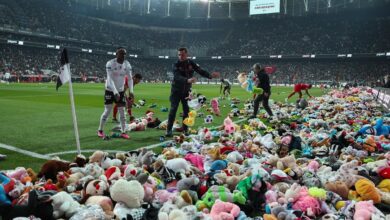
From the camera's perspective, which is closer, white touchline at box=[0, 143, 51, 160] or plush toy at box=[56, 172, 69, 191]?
plush toy at box=[56, 172, 69, 191]

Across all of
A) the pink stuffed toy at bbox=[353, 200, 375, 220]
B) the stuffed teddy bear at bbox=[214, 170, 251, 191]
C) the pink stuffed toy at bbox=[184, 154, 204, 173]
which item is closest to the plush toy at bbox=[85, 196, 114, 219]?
the stuffed teddy bear at bbox=[214, 170, 251, 191]

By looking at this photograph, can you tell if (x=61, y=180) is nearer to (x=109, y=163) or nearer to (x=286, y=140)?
(x=109, y=163)

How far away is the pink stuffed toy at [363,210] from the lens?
3381mm

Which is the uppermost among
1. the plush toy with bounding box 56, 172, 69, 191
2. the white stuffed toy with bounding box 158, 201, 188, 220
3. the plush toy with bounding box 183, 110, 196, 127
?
the plush toy with bounding box 183, 110, 196, 127

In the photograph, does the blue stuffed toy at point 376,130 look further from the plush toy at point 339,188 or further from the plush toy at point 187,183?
the plush toy at point 187,183

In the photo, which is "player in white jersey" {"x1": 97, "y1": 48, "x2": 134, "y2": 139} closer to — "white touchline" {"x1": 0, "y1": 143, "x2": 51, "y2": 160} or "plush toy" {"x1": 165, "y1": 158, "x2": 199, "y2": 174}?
"white touchline" {"x1": 0, "y1": 143, "x2": 51, "y2": 160}

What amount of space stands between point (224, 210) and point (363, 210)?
4.34ft

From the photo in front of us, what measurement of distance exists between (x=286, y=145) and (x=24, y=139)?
5.29m

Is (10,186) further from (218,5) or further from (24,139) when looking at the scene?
(218,5)

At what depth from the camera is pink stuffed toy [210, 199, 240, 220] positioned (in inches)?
132

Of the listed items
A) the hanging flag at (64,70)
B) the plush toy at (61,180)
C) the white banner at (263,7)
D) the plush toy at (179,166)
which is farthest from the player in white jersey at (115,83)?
the white banner at (263,7)

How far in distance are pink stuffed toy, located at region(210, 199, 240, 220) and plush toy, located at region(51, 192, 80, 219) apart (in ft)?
4.19

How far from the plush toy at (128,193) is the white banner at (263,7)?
6642cm

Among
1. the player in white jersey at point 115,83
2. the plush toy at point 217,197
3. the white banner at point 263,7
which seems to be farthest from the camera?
the white banner at point 263,7
